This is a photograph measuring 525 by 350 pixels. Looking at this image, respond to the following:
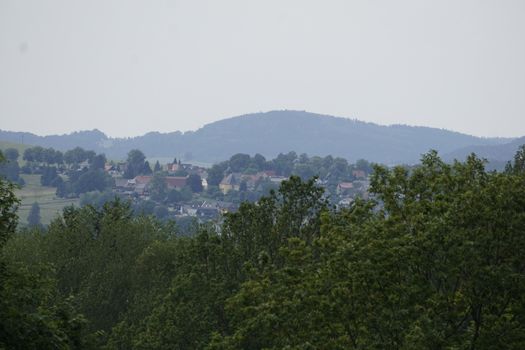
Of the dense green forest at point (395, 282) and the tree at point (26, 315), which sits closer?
the tree at point (26, 315)

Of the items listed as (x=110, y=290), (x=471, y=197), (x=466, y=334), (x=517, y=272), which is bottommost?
(x=110, y=290)

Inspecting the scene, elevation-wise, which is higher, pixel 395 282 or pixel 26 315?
pixel 395 282

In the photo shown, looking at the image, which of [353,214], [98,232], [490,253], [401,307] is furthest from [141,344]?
[98,232]

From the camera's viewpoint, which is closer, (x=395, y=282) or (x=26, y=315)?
(x=26, y=315)

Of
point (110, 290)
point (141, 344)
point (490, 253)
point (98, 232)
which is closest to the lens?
point (490, 253)

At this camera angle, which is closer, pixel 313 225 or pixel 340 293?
pixel 340 293

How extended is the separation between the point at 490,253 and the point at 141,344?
18.2 metres

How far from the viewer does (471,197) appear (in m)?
23.8

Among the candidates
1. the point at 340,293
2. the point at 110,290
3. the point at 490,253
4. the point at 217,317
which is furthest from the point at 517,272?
the point at 110,290

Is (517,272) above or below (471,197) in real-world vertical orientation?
below

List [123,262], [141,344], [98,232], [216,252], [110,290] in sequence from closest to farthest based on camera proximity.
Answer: [141,344] → [216,252] → [110,290] → [123,262] → [98,232]

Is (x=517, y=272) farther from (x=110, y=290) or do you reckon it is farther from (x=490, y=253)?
(x=110, y=290)

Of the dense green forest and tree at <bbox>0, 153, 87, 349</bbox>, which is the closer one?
tree at <bbox>0, 153, 87, 349</bbox>

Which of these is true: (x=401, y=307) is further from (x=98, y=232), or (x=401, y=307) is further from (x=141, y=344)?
(x=98, y=232)
